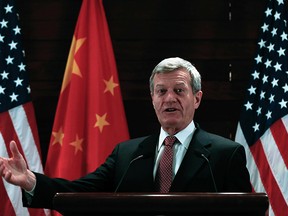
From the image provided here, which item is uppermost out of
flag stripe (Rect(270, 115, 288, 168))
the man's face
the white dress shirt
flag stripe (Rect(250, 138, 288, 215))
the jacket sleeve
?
the man's face

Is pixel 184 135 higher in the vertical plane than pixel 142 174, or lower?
higher

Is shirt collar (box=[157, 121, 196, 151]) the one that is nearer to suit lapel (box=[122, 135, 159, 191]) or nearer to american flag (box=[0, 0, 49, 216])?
suit lapel (box=[122, 135, 159, 191])

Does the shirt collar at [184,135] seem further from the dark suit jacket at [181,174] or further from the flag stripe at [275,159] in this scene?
the flag stripe at [275,159]

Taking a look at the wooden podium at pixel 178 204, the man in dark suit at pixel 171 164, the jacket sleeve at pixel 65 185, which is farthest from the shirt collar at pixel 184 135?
the wooden podium at pixel 178 204

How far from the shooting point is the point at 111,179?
7.88 ft

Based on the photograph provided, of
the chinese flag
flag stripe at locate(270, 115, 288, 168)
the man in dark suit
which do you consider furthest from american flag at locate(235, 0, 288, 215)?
the man in dark suit

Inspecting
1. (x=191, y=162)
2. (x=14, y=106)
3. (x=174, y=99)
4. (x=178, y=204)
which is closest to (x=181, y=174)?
(x=191, y=162)

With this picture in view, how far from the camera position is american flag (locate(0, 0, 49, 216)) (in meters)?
3.59

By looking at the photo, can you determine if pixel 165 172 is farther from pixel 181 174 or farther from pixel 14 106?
pixel 14 106

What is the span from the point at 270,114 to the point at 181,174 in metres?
1.67

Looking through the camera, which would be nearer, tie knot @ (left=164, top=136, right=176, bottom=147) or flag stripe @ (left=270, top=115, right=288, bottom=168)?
tie knot @ (left=164, top=136, right=176, bottom=147)

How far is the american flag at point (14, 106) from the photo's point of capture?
3.59 meters

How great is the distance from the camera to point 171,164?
224 centimetres

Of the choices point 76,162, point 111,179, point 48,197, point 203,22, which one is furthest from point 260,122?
point 48,197
